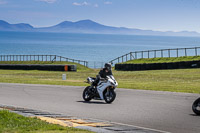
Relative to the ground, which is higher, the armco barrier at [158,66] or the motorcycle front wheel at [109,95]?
the armco barrier at [158,66]

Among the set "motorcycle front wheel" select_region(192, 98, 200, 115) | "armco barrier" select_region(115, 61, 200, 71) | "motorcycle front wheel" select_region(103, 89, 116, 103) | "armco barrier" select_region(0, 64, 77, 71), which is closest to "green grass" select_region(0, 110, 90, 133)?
"motorcycle front wheel" select_region(192, 98, 200, 115)

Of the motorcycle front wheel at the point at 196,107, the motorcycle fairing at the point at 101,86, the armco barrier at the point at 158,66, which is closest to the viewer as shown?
the motorcycle front wheel at the point at 196,107

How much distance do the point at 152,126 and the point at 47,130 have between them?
2.72m

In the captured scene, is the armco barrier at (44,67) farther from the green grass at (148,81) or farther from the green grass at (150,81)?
the green grass at (150,81)

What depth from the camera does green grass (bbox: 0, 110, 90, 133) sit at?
9016 millimetres

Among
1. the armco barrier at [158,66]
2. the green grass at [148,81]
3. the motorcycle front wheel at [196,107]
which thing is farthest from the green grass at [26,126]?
the armco barrier at [158,66]

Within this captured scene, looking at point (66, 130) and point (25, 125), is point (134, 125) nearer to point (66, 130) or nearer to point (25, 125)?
point (66, 130)

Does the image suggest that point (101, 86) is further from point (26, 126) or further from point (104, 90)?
point (26, 126)

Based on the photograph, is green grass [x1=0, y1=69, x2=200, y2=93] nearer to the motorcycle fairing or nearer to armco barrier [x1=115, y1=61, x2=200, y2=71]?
armco barrier [x1=115, y1=61, x2=200, y2=71]

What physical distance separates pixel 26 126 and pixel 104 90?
628cm

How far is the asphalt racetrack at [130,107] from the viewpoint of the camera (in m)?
10.9

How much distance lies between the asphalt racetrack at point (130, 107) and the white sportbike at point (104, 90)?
0.82 feet

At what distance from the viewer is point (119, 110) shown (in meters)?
13.5

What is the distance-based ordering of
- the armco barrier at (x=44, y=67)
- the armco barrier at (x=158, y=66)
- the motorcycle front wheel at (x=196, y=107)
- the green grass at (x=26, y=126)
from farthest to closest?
the armco barrier at (x=44, y=67) → the armco barrier at (x=158, y=66) → the motorcycle front wheel at (x=196, y=107) → the green grass at (x=26, y=126)
